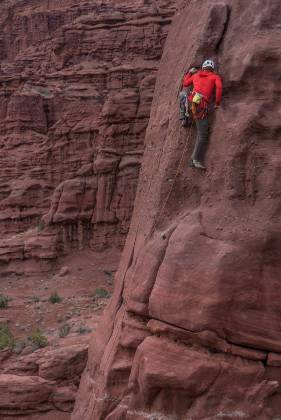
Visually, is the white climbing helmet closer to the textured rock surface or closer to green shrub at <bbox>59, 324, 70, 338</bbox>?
the textured rock surface

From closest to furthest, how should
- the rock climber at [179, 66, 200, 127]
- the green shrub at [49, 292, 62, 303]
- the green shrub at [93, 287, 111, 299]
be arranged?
the rock climber at [179, 66, 200, 127] → the green shrub at [49, 292, 62, 303] → the green shrub at [93, 287, 111, 299]

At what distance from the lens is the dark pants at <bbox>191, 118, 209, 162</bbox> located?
679 cm

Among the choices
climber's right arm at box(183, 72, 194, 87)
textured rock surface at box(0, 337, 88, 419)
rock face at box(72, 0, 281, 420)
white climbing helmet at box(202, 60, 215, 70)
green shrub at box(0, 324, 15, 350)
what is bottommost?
green shrub at box(0, 324, 15, 350)

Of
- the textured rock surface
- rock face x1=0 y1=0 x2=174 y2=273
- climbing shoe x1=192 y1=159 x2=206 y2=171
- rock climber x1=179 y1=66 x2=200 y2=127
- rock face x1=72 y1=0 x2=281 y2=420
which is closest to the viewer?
rock face x1=72 y1=0 x2=281 y2=420

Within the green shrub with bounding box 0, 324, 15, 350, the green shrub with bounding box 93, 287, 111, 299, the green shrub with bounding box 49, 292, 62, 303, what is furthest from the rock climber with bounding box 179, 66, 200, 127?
the green shrub with bounding box 93, 287, 111, 299

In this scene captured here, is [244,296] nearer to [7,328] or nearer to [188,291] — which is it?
[188,291]

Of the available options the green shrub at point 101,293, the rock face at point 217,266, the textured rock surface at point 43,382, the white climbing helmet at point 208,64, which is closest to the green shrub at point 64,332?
the textured rock surface at point 43,382

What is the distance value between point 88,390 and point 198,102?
4474 millimetres

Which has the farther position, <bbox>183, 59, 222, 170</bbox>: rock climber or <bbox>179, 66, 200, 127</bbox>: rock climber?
<bbox>179, 66, 200, 127</bbox>: rock climber

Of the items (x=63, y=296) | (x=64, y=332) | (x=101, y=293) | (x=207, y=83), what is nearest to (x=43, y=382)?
(x=64, y=332)

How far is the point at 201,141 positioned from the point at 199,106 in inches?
17.4

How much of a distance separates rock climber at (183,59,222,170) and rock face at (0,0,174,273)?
621 inches

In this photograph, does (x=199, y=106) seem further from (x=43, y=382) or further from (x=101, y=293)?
(x=101, y=293)

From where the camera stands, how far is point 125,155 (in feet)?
75.4
